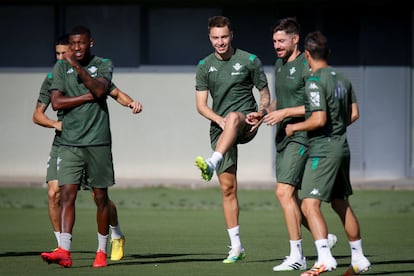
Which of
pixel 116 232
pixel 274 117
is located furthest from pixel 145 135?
pixel 274 117

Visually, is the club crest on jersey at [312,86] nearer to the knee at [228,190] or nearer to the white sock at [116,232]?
the knee at [228,190]

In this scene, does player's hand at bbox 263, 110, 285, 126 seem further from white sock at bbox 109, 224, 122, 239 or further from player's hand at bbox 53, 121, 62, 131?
player's hand at bbox 53, 121, 62, 131

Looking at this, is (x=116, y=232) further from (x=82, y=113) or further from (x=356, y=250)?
(x=356, y=250)

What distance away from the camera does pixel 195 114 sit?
1053 inches

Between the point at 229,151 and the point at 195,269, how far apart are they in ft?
4.39

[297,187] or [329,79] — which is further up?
[329,79]

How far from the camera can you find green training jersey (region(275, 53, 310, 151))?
1219cm

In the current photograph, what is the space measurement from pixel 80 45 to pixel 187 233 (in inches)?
195

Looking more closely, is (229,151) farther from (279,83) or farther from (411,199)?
(411,199)

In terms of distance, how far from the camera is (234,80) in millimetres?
12633

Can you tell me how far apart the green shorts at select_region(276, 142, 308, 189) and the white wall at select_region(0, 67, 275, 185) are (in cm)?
1416

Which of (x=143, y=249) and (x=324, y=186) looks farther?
(x=143, y=249)

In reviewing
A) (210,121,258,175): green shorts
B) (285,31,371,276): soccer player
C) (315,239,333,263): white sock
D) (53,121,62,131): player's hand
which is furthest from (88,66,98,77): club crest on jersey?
(315,239,333,263): white sock

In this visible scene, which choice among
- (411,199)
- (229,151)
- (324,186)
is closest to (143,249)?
(229,151)
